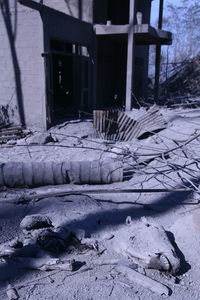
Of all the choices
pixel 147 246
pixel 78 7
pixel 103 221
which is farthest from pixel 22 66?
pixel 147 246

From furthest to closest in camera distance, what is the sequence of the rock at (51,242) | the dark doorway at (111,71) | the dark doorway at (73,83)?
1. the dark doorway at (111,71)
2. the dark doorway at (73,83)
3. the rock at (51,242)

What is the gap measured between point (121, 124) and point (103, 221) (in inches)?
215

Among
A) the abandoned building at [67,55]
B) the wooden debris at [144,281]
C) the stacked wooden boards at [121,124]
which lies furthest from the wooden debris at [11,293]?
the abandoned building at [67,55]

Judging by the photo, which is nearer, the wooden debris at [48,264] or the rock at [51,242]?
the wooden debris at [48,264]

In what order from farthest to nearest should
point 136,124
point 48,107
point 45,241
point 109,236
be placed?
1. point 48,107
2. point 136,124
3. point 109,236
4. point 45,241

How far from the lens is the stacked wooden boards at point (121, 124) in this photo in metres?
9.73

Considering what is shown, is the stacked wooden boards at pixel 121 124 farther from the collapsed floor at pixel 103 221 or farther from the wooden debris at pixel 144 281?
the wooden debris at pixel 144 281

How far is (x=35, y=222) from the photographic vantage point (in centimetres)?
439

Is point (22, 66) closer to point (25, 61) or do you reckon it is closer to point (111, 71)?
point (25, 61)

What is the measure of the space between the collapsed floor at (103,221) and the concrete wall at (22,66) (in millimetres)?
2465

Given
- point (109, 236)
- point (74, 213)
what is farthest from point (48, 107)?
point (109, 236)

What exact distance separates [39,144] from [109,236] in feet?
16.2

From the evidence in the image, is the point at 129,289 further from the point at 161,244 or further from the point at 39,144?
the point at 39,144

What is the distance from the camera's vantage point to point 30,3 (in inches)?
351
